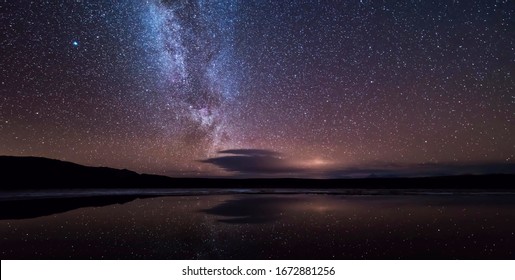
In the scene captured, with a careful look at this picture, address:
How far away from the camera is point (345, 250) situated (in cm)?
909

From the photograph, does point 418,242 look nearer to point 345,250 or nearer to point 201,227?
point 345,250

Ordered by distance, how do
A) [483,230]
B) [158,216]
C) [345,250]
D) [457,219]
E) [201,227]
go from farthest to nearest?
[158,216], [457,219], [201,227], [483,230], [345,250]

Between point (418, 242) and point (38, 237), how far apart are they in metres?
9.63

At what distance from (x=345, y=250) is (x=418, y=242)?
2.16 meters

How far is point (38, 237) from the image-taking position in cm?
1082

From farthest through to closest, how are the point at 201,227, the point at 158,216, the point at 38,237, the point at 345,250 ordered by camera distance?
1. the point at 158,216
2. the point at 201,227
3. the point at 38,237
4. the point at 345,250

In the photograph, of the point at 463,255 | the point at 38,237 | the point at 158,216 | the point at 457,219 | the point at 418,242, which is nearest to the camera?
the point at 463,255

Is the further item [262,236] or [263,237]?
[262,236]

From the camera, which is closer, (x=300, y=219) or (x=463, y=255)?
(x=463, y=255)

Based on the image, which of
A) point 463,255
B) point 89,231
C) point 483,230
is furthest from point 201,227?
point 483,230

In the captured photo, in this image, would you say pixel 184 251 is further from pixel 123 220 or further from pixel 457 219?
pixel 457 219
